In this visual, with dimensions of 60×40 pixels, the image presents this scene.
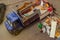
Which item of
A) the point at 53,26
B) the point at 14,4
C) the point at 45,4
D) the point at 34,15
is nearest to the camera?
the point at 53,26

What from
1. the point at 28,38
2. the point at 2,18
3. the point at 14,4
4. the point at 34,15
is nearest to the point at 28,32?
the point at 28,38

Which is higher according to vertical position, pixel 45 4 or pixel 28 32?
pixel 45 4

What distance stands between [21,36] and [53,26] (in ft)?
1.32

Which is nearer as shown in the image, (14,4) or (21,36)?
(21,36)

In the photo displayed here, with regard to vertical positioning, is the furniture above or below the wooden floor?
above

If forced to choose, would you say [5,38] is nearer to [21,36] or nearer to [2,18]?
[21,36]

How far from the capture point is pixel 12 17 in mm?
1914

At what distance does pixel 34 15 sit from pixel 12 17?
286mm

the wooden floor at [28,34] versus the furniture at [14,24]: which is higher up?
the furniture at [14,24]

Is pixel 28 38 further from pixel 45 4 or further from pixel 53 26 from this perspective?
pixel 45 4

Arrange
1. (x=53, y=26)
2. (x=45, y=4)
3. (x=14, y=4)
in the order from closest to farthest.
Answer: (x=53, y=26) < (x=45, y=4) < (x=14, y=4)

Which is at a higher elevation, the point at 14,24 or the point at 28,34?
the point at 14,24

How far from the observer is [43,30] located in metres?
1.91

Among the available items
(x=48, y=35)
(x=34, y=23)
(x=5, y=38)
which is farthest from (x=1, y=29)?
(x=48, y=35)
